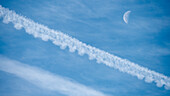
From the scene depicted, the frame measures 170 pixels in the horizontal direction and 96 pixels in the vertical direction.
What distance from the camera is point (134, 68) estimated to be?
9953mm

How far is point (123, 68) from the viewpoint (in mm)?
9875

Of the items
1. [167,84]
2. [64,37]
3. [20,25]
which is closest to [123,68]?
[167,84]

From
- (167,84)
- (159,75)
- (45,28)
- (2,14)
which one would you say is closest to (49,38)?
(45,28)

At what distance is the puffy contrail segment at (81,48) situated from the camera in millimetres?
8880

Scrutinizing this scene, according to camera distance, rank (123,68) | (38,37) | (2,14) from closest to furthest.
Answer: (2,14)
(38,37)
(123,68)

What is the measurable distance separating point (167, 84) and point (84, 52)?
480 centimetres

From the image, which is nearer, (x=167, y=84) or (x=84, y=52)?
(x=84, y=52)

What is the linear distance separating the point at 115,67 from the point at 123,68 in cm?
40

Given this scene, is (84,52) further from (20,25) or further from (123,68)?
(20,25)

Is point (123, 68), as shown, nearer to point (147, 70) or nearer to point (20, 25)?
point (147, 70)

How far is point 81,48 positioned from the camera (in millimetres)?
9359

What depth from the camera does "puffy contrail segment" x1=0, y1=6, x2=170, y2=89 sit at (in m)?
8.88

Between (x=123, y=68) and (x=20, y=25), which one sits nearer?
(x=20, y=25)

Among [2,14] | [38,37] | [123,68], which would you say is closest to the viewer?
[2,14]
